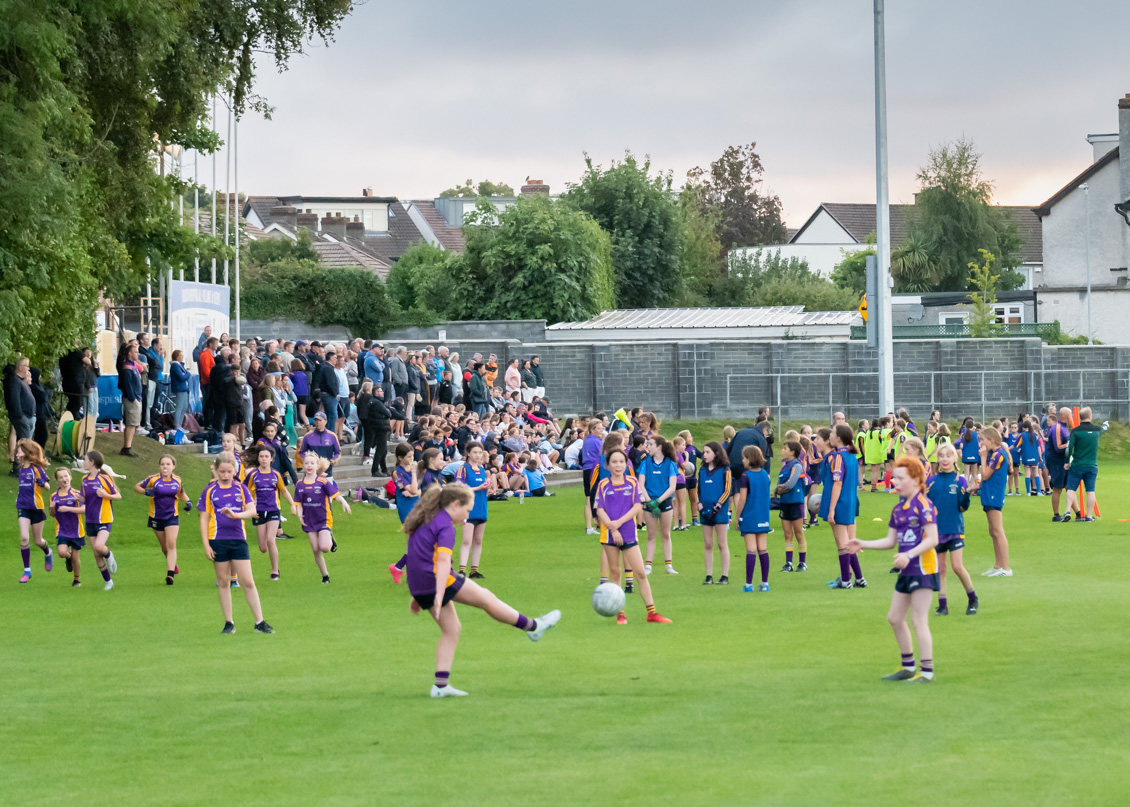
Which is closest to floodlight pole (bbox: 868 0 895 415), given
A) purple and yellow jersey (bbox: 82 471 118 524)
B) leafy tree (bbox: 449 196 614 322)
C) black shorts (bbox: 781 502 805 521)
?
black shorts (bbox: 781 502 805 521)

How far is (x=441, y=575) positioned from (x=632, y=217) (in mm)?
56971

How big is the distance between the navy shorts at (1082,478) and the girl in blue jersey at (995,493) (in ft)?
23.5

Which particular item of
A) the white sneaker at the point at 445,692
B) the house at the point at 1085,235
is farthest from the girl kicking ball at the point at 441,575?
the house at the point at 1085,235

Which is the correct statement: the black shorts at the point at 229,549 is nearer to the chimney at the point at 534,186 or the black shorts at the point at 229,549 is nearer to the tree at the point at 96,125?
the tree at the point at 96,125

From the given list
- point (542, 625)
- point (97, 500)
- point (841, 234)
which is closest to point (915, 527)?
point (542, 625)

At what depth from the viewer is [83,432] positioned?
80.0ft

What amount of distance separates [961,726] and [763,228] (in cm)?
8848

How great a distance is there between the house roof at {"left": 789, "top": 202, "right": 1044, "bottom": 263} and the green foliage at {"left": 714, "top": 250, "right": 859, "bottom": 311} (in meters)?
9.35

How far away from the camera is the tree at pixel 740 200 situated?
3716 inches

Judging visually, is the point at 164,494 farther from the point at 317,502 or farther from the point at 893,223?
the point at 893,223

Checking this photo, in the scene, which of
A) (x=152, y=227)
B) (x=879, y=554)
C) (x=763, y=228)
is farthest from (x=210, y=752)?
(x=763, y=228)

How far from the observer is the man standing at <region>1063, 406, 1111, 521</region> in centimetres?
2259

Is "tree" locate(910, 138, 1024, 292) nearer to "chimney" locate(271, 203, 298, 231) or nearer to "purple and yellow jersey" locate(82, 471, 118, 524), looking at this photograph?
"chimney" locate(271, 203, 298, 231)

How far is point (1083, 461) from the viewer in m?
23.0
